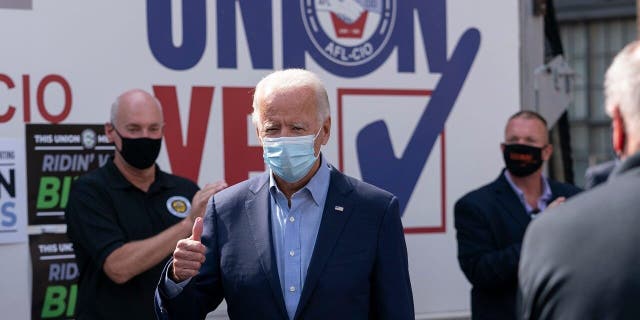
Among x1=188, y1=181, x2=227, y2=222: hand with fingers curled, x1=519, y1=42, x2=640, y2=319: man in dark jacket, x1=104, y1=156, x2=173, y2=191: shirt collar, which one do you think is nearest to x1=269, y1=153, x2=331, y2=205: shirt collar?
x1=188, y1=181, x2=227, y2=222: hand with fingers curled

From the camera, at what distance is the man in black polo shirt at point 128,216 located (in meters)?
3.81

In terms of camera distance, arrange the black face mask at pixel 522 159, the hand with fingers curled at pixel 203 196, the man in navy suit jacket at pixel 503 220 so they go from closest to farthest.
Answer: the hand with fingers curled at pixel 203 196 < the man in navy suit jacket at pixel 503 220 < the black face mask at pixel 522 159

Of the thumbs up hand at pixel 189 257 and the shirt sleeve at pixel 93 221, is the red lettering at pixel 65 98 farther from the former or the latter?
the thumbs up hand at pixel 189 257

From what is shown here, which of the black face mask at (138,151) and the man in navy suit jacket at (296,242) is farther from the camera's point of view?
the black face mask at (138,151)

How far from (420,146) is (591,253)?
3.02 m

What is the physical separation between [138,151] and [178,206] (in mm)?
279

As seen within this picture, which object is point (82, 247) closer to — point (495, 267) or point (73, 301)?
point (73, 301)

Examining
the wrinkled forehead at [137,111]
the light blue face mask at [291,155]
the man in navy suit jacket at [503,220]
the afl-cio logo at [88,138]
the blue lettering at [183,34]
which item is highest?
the blue lettering at [183,34]

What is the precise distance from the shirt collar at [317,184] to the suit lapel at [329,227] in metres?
0.02

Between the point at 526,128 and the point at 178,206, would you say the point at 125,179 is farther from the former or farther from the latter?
the point at 526,128

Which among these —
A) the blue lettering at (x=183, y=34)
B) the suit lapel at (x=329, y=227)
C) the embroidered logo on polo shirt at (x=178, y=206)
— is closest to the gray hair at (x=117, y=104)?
the blue lettering at (x=183, y=34)

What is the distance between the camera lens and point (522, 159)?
4613 mm

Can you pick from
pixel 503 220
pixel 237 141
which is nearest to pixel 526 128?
pixel 503 220

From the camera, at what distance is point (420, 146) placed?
4840 millimetres
